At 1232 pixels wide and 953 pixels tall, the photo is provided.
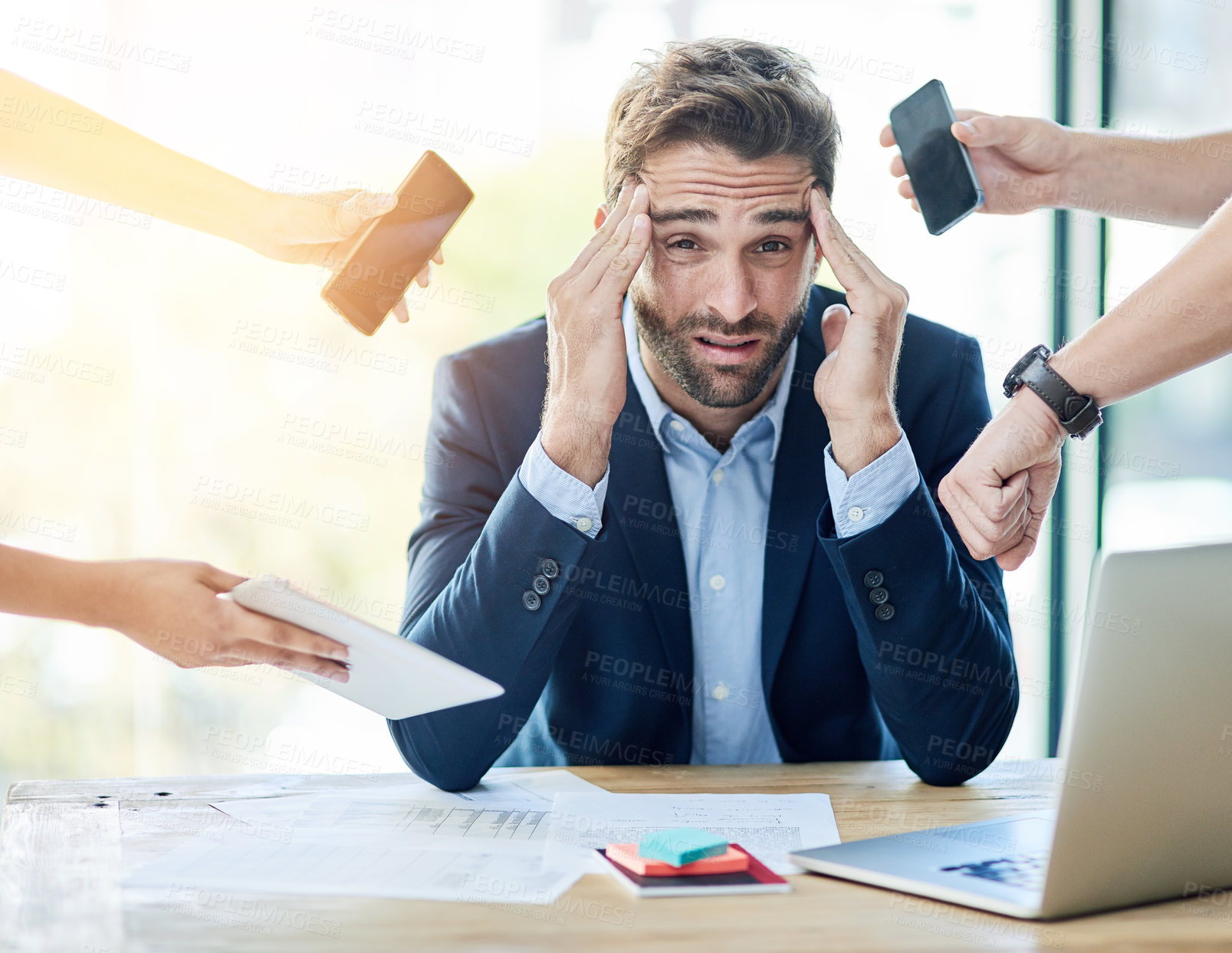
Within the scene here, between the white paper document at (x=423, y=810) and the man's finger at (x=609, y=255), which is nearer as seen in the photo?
the white paper document at (x=423, y=810)

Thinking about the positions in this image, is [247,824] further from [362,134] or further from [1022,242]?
[1022,242]

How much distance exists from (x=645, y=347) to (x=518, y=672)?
709 mm

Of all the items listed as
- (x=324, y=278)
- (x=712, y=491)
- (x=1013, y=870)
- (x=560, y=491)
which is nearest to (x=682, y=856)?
(x=1013, y=870)

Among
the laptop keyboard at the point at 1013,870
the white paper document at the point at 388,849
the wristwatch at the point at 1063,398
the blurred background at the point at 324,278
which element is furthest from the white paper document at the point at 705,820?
the blurred background at the point at 324,278

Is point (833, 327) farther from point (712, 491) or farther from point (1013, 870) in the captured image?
point (1013, 870)

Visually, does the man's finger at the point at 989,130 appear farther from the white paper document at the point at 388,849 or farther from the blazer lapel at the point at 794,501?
the white paper document at the point at 388,849

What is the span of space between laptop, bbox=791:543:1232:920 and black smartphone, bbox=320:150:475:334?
116cm

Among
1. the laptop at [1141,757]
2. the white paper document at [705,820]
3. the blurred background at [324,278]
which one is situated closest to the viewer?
the laptop at [1141,757]

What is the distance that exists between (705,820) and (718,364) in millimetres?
860

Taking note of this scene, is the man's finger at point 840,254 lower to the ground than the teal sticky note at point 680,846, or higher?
higher

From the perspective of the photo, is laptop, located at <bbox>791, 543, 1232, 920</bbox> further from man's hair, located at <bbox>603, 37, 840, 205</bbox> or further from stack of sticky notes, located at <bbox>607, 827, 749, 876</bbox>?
man's hair, located at <bbox>603, 37, 840, 205</bbox>

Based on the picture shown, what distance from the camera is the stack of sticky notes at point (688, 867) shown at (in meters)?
1.00

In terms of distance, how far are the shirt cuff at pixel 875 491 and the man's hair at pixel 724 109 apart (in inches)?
24.0

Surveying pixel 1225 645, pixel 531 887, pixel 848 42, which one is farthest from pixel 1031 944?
pixel 848 42
